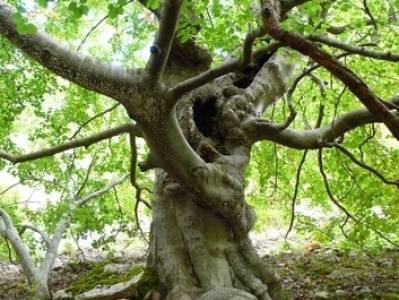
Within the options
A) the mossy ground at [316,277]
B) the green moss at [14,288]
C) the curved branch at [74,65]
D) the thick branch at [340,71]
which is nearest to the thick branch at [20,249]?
the mossy ground at [316,277]

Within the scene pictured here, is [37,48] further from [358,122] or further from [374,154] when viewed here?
[374,154]

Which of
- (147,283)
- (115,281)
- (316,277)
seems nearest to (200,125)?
(147,283)

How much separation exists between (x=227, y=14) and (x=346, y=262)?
12.5 feet

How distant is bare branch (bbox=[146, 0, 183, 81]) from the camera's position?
294 cm

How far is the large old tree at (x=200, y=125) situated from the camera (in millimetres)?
3469

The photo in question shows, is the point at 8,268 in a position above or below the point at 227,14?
below

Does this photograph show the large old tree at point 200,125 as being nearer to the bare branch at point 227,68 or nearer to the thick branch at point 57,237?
the bare branch at point 227,68

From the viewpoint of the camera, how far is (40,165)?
7.76m

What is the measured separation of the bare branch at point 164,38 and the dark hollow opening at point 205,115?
188cm

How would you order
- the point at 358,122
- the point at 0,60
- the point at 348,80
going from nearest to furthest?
the point at 348,80
the point at 358,122
the point at 0,60

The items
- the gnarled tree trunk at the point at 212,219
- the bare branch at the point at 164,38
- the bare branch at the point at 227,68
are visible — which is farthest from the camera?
the gnarled tree trunk at the point at 212,219

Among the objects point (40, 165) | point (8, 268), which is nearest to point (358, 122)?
point (40, 165)

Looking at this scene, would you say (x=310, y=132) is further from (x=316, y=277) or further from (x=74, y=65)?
(x=74, y=65)

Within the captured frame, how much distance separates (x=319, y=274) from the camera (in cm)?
622
